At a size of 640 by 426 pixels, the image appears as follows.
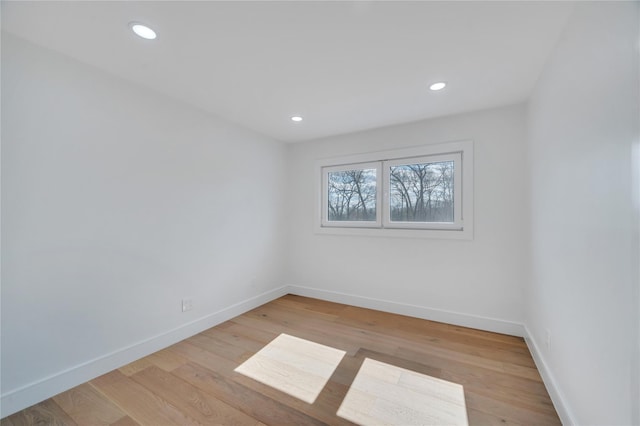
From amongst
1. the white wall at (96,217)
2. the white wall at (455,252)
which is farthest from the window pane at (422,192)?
the white wall at (96,217)

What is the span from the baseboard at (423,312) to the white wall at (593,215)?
800 millimetres

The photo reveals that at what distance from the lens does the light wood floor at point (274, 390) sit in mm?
1573

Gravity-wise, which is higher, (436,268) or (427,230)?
(427,230)

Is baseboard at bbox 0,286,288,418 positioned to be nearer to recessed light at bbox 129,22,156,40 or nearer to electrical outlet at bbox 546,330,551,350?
recessed light at bbox 129,22,156,40

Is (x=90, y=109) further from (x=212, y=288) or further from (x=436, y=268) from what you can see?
(x=436, y=268)

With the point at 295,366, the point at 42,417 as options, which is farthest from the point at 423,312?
the point at 42,417

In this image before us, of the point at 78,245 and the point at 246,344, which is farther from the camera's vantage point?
the point at 246,344

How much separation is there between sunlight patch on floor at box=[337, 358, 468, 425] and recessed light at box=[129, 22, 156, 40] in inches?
104

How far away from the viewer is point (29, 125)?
165 cm

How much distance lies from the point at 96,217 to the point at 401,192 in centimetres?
302

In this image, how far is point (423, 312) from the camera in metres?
3.01

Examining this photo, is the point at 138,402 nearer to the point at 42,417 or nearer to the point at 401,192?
the point at 42,417

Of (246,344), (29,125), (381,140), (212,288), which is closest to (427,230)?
(381,140)

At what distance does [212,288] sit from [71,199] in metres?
1.50
